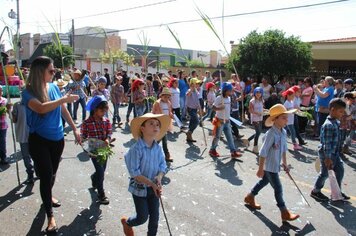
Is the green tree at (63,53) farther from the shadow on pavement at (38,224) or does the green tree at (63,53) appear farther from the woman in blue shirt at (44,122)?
the shadow on pavement at (38,224)

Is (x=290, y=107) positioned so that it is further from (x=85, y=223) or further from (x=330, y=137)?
(x=85, y=223)

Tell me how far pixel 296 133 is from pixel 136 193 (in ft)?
24.6

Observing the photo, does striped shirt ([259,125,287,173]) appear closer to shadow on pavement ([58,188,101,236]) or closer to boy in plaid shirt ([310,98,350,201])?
boy in plaid shirt ([310,98,350,201])

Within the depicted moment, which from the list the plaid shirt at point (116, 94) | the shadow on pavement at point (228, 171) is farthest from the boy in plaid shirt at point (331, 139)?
the plaid shirt at point (116, 94)

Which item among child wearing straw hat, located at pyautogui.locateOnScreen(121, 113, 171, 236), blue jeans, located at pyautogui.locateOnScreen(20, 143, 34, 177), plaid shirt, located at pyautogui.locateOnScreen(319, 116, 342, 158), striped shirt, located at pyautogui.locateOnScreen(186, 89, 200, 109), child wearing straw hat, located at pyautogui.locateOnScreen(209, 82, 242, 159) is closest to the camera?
child wearing straw hat, located at pyautogui.locateOnScreen(121, 113, 171, 236)

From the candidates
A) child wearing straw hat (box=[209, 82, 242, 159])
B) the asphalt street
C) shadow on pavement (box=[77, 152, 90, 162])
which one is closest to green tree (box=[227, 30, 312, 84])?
child wearing straw hat (box=[209, 82, 242, 159])

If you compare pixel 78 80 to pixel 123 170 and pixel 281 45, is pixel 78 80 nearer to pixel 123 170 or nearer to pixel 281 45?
pixel 123 170

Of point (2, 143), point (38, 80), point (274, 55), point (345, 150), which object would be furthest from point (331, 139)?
point (274, 55)

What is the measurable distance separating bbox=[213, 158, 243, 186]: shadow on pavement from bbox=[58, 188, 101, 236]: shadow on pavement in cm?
257

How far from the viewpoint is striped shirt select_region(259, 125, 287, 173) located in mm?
4871

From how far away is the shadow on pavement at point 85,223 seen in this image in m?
4.40

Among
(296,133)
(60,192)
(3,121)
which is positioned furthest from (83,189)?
(296,133)

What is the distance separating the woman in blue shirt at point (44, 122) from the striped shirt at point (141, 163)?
969 millimetres

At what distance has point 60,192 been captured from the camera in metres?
5.74
